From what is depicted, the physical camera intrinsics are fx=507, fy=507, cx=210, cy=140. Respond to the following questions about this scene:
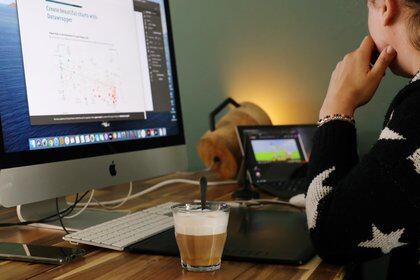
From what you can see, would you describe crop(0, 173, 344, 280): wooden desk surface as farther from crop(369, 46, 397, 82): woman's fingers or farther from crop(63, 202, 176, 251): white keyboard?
crop(369, 46, 397, 82): woman's fingers

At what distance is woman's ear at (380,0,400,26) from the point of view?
→ 2.79 ft

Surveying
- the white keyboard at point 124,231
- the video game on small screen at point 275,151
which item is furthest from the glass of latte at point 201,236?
the video game on small screen at point 275,151

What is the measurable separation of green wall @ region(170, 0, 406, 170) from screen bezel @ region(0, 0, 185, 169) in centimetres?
59

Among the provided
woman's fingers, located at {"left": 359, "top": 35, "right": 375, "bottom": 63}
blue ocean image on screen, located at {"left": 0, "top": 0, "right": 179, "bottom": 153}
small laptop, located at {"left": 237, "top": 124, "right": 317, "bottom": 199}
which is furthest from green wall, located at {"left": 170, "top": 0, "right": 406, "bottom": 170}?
blue ocean image on screen, located at {"left": 0, "top": 0, "right": 179, "bottom": 153}

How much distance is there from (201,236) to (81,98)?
1.47ft

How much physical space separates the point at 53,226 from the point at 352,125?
619 millimetres

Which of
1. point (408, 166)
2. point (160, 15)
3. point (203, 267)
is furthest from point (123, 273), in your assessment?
point (160, 15)

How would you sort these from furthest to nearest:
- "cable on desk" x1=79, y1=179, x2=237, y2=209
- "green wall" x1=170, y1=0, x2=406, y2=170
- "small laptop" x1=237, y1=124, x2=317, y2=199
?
"green wall" x1=170, y1=0, x2=406, y2=170
"small laptop" x1=237, y1=124, x2=317, y2=199
"cable on desk" x1=79, y1=179, x2=237, y2=209

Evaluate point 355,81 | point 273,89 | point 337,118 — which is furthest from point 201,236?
point 273,89

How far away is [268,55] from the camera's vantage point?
5.99ft

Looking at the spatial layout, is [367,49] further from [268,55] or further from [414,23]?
[268,55]

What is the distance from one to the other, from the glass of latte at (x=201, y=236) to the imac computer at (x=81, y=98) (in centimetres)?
33

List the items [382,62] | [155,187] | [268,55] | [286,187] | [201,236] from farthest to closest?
[268,55] < [155,187] < [286,187] < [382,62] < [201,236]

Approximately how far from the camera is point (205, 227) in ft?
2.37
